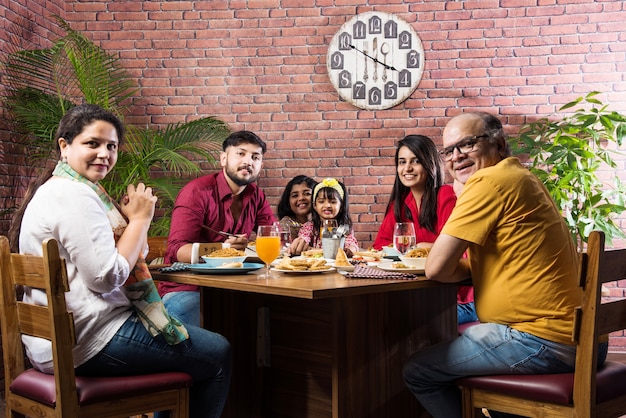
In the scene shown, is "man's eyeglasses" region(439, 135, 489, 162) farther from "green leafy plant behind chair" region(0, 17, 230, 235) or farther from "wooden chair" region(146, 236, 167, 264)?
"green leafy plant behind chair" region(0, 17, 230, 235)

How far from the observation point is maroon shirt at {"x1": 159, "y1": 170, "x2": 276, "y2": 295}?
3324 millimetres

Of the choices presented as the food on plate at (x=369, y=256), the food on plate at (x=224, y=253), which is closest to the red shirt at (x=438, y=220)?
the food on plate at (x=369, y=256)

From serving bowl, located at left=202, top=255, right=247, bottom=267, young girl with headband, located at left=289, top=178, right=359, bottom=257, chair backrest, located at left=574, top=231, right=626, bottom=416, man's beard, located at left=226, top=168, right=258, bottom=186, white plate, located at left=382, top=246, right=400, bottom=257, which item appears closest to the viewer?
chair backrest, located at left=574, top=231, right=626, bottom=416

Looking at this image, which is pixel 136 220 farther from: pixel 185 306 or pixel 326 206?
pixel 326 206

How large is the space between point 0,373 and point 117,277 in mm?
2852

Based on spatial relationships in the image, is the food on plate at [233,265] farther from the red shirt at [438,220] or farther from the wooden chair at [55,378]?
the red shirt at [438,220]

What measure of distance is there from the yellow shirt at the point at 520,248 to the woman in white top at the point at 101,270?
903 mm

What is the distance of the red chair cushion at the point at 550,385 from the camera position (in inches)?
75.8

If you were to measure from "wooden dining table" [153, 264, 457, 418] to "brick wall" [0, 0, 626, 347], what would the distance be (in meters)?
2.89

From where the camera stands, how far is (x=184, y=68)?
559 cm

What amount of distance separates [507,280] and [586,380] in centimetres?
37

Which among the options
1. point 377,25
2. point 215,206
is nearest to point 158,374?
point 215,206

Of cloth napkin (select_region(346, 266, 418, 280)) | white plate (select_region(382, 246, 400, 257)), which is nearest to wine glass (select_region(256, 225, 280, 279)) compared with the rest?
cloth napkin (select_region(346, 266, 418, 280))

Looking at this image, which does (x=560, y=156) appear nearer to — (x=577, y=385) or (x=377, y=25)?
(x=377, y=25)
